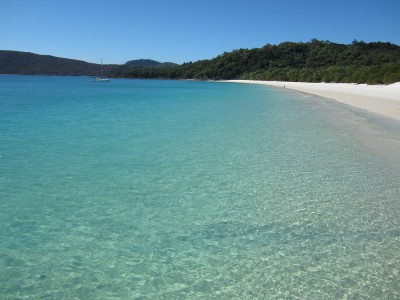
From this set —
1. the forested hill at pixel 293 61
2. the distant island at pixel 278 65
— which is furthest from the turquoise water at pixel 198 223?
the forested hill at pixel 293 61

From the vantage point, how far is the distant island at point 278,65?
57.8 metres

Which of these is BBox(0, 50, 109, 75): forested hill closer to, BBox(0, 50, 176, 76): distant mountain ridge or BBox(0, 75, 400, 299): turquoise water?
BBox(0, 50, 176, 76): distant mountain ridge

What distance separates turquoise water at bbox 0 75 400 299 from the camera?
11.0ft

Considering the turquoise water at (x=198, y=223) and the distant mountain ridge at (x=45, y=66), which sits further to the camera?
the distant mountain ridge at (x=45, y=66)

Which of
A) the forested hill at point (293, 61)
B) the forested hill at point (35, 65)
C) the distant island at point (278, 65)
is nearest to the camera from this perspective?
the distant island at point (278, 65)

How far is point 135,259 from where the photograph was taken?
3752 millimetres

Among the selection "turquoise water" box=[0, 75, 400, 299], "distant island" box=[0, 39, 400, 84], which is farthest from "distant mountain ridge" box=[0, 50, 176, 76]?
"turquoise water" box=[0, 75, 400, 299]

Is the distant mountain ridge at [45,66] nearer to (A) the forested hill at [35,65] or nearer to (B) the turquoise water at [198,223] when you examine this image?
(A) the forested hill at [35,65]

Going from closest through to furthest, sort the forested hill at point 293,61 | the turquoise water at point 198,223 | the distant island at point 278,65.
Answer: the turquoise water at point 198,223 < the distant island at point 278,65 < the forested hill at point 293,61

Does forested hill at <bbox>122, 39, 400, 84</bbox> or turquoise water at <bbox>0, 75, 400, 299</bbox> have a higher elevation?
forested hill at <bbox>122, 39, 400, 84</bbox>

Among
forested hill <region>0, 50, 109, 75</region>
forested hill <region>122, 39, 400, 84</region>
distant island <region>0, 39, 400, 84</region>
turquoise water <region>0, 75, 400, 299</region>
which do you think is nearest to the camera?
turquoise water <region>0, 75, 400, 299</region>

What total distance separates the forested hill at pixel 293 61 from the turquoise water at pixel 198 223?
176 feet

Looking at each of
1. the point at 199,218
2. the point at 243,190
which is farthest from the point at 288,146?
the point at 199,218

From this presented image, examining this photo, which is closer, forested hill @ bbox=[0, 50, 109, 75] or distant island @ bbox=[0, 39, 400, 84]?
distant island @ bbox=[0, 39, 400, 84]
